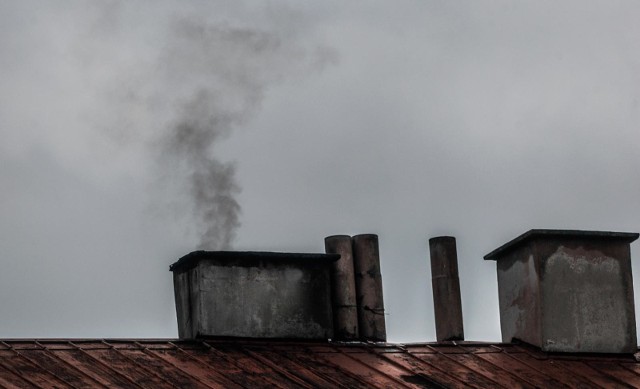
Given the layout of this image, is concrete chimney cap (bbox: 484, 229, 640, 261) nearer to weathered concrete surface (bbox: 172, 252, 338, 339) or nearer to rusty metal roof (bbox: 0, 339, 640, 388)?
rusty metal roof (bbox: 0, 339, 640, 388)

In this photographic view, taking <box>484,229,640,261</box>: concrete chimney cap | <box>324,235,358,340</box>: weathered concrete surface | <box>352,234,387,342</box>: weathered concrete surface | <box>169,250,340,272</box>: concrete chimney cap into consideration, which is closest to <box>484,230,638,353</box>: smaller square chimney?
<box>484,229,640,261</box>: concrete chimney cap

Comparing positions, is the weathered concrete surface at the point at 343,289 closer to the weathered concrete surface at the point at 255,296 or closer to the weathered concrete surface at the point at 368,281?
the weathered concrete surface at the point at 368,281

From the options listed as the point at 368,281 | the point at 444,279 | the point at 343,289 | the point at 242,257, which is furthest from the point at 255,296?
the point at 444,279

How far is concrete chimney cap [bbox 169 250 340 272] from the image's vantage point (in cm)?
2400

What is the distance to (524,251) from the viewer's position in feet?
84.1

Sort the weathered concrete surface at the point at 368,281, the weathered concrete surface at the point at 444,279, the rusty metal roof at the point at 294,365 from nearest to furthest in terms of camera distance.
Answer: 1. the rusty metal roof at the point at 294,365
2. the weathered concrete surface at the point at 368,281
3. the weathered concrete surface at the point at 444,279

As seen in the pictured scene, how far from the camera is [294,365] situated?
22.9 metres

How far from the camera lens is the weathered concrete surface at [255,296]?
23891 millimetres

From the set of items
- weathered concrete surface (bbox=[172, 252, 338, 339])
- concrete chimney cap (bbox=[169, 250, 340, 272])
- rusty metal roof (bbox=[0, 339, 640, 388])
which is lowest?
rusty metal roof (bbox=[0, 339, 640, 388])

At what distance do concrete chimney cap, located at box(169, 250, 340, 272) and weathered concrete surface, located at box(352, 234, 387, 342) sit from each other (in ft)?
3.30

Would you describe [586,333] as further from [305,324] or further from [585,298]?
[305,324]

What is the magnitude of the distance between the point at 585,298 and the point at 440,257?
2445mm

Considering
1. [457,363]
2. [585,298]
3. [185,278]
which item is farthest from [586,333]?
[185,278]

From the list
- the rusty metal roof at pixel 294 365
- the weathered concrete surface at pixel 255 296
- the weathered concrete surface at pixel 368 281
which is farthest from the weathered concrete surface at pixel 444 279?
the weathered concrete surface at pixel 255 296
